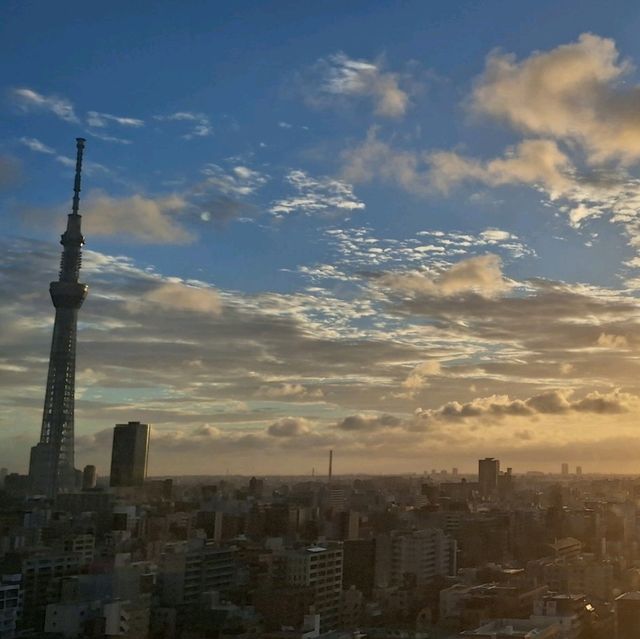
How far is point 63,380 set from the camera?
84.5ft

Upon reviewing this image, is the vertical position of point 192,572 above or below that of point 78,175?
below

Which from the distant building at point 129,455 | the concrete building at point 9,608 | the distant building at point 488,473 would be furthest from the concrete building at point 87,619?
the distant building at point 488,473

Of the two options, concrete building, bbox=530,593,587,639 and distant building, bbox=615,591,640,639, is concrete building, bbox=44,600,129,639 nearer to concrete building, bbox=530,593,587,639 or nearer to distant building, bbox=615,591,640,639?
concrete building, bbox=530,593,587,639

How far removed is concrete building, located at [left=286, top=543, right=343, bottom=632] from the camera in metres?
10.3

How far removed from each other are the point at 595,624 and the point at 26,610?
6210 mm

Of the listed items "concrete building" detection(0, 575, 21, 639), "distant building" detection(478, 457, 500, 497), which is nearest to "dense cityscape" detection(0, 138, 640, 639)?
"concrete building" detection(0, 575, 21, 639)

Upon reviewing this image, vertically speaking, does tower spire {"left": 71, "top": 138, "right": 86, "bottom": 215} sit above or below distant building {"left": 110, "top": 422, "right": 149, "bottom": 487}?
above

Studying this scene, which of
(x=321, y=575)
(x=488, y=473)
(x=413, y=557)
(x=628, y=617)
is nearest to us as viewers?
(x=628, y=617)

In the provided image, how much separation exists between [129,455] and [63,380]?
294 cm

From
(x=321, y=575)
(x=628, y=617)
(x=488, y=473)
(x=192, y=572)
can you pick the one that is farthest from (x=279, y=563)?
(x=488, y=473)

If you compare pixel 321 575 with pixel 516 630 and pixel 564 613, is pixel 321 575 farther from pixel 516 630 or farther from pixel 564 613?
pixel 516 630

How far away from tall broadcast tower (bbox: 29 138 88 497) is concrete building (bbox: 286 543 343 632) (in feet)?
51.6

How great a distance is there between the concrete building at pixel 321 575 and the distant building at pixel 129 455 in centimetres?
1462

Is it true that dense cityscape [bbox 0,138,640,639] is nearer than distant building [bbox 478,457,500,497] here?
Yes
